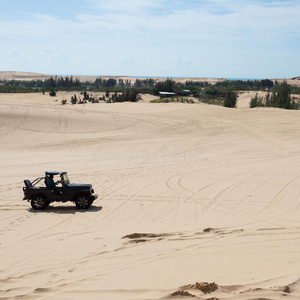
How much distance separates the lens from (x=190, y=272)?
281 inches

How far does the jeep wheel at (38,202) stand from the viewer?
12.7 meters

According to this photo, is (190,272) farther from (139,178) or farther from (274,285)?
(139,178)

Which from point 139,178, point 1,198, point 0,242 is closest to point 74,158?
point 139,178

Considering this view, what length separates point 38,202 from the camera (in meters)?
12.7

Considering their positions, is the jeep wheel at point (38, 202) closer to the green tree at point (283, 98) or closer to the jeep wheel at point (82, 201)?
the jeep wheel at point (82, 201)

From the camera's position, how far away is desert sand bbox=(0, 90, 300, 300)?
22.3 feet

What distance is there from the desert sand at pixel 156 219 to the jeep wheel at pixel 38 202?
0.57 feet

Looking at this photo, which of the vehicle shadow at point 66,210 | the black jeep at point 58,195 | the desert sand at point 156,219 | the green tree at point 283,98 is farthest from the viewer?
the green tree at point 283,98

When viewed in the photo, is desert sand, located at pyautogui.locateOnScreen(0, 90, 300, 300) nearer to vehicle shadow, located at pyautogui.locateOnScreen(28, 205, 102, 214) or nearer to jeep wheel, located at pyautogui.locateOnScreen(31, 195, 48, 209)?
vehicle shadow, located at pyautogui.locateOnScreen(28, 205, 102, 214)

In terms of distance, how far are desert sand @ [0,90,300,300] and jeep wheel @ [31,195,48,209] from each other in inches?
6.8

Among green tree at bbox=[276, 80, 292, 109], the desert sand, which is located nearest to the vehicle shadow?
the desert sand

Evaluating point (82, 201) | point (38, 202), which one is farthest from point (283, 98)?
point (38, 202)

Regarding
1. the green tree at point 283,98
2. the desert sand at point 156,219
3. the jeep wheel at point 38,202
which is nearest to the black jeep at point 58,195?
the jeep wheel at point 38,202

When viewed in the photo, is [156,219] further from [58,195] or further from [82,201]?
[58,195]
